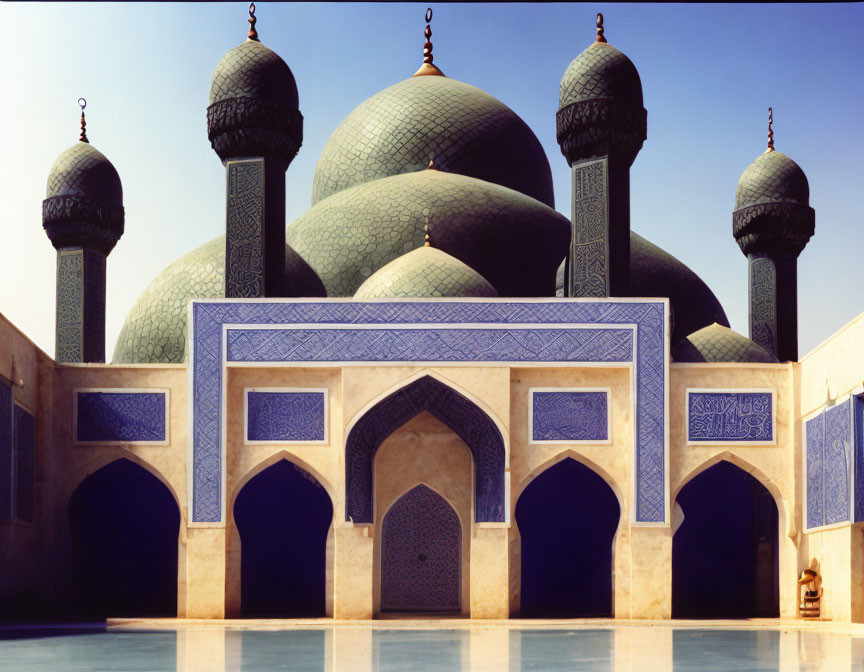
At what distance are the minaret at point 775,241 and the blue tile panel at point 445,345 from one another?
2969 mm

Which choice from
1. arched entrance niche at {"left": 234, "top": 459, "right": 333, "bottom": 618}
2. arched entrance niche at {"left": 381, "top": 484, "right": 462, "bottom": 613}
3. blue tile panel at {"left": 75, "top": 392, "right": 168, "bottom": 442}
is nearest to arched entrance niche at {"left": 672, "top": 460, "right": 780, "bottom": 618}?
arched entrance niche at {"left": 381, "top": 484, "right": 462, "bottom": 613}

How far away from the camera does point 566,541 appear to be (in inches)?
498

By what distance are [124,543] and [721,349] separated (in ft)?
20.7

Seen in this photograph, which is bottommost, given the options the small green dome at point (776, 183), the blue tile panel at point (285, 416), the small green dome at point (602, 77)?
the blue tile panel at point (285, 416)

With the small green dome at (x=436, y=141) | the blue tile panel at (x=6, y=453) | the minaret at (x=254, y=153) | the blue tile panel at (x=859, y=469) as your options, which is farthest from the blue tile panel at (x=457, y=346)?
the small green dome at (x=436, y=141)

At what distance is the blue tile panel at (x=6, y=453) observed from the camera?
10242 mm

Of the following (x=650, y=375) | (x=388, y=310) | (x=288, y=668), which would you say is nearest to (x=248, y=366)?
(x=388, y=310)

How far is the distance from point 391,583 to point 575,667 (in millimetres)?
5941

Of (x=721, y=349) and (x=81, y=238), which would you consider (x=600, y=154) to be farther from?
(x=81, y=238)

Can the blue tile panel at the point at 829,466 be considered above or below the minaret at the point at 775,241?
below

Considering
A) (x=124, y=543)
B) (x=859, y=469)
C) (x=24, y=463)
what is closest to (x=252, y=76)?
(x=24, y=463)

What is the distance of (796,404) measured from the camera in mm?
11133

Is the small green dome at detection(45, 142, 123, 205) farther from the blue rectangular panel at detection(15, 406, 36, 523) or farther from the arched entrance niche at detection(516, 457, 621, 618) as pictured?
the arched entrance niche at detection(516, 457, 621, 618)

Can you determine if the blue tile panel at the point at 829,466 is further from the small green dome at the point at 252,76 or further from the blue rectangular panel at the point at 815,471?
the small green dome at the point at 252,76
